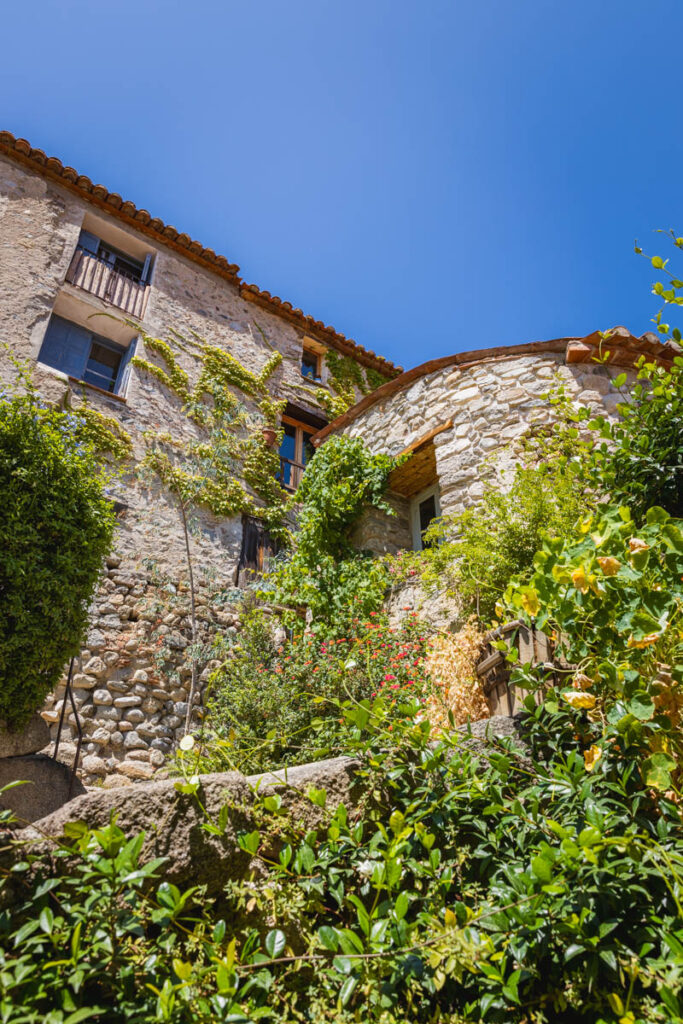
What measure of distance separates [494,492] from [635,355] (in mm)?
2153

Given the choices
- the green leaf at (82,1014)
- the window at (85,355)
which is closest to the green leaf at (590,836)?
the green leaf at (82,1014)

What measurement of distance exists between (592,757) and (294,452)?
30.8 ft

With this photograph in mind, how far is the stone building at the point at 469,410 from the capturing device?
5746 millimetres

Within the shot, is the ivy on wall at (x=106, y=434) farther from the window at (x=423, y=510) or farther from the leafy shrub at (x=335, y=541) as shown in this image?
the window at (x=423, y=510)

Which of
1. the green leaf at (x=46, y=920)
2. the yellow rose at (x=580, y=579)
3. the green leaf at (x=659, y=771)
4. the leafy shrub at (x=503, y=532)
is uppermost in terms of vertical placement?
the leafy shrub at (x=503, y=532)

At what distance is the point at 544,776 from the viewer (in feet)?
6.57

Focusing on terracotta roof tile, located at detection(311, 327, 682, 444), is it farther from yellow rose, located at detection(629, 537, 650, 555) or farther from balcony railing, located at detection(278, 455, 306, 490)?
balcony railing, located at detection(278, 455, 306, 490)

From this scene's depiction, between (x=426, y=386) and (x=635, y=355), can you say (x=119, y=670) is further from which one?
(x=635, y=355)

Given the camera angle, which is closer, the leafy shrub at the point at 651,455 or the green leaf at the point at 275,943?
the green leaf at the point at 275,943

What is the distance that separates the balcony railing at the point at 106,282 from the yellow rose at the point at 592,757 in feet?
32.0

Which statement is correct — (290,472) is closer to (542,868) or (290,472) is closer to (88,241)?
(88,241)

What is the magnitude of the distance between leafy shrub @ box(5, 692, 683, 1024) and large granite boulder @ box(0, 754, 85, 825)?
59.2 inches

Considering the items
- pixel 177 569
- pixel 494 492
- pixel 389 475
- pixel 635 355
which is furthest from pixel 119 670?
pixel 635 355

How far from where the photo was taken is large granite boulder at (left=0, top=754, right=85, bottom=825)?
2.89m
